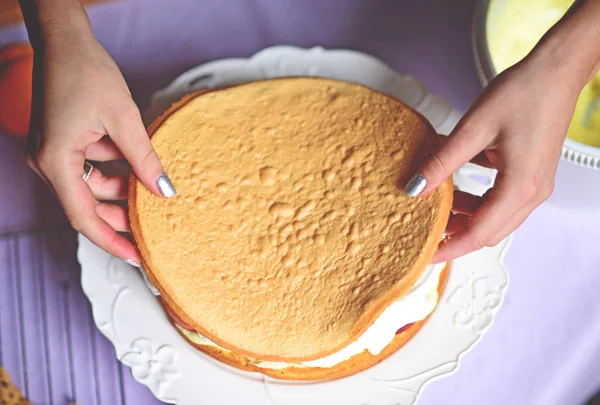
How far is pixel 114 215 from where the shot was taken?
105cm

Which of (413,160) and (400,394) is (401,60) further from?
(400,394)

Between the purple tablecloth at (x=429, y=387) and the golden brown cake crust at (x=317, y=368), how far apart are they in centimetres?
14

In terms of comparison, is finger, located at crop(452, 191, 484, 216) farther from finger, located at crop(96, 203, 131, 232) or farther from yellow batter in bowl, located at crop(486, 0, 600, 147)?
finger, located at crop(96, 203, 131, 232)

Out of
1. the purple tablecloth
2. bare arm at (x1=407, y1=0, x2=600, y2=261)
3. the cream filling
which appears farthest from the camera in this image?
the purple tablecloth

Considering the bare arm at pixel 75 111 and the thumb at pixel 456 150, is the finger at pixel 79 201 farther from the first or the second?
the thumb at pixel 456 150

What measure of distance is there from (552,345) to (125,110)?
902 mm

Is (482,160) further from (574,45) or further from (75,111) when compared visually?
(75,111)

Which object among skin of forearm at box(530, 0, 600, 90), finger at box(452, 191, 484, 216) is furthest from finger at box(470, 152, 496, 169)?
skin of forearm at box(530, 0, 600, 90)

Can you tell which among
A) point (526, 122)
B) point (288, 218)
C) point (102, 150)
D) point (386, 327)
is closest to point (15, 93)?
point (102, 150)

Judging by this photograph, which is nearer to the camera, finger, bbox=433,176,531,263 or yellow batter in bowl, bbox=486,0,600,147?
finger, bbox=433,176,531,263

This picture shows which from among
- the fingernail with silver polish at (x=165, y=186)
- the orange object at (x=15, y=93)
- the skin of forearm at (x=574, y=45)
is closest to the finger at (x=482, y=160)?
the skin of forearm at (x=574, y=45)

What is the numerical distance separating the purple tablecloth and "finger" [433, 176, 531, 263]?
27 cm

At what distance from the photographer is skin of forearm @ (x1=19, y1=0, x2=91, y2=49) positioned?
3.13ft

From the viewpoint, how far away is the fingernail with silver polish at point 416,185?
96 cm
